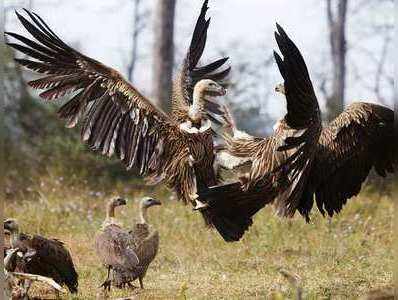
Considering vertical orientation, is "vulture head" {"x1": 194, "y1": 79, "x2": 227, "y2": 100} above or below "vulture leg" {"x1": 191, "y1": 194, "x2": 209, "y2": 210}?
above

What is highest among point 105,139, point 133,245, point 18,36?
point 18,36

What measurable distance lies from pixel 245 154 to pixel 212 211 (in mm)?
529

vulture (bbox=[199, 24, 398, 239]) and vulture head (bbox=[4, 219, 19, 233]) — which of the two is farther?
vulture head (bbox=[4, 219, 19, 233])

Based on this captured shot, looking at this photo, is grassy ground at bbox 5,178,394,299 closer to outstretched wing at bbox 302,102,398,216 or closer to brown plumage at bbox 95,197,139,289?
brown plumage at bbox 95,197,139,289

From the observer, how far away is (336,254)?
9.09m

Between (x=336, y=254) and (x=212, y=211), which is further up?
(x=212, y=211)

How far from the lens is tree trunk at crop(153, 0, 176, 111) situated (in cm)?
1611

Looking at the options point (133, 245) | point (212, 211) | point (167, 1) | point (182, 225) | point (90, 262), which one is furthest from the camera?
point (167, 1)

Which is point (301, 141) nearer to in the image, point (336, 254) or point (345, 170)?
point (345, 170)

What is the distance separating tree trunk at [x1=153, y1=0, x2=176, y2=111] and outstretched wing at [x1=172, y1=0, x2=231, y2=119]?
8.12 m

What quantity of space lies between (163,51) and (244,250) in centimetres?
769

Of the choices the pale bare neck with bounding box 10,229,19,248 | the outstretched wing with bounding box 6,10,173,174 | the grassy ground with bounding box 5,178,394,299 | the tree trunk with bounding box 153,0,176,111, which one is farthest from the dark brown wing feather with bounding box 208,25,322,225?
the tree trunk with bounding box 153,0,176,111

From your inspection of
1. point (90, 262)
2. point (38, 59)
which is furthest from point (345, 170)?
point (90, 262)

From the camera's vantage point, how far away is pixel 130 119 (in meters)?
6.57
